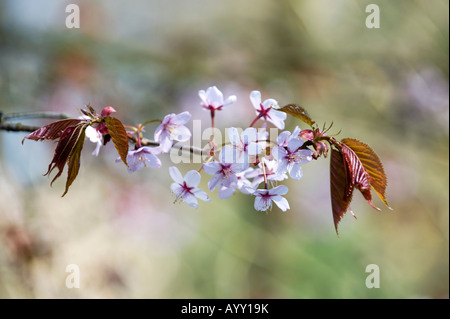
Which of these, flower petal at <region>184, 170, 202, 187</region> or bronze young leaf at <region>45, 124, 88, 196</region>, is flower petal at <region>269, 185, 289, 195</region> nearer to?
flower petal at <region>184, 170, 202, 187</region>

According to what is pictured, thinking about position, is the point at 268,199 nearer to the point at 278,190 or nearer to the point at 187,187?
the point at 278,190

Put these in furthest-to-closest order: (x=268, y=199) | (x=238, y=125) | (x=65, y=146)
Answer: (x=238, y=125)
(x=268, y=199)
(x=65, y=146)

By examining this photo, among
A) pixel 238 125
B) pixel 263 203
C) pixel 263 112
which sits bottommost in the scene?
pixel 263 203

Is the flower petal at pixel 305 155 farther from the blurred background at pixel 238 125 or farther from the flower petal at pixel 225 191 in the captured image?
the blurred background at pixel 238 125

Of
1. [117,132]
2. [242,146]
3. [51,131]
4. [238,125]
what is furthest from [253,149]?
[238,125]

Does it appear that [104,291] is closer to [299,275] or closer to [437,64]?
[299,275]

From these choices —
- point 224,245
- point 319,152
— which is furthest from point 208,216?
point 319,152

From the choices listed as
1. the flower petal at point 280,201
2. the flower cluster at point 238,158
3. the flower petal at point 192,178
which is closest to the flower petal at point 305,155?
the flower cluster at point 238,158
